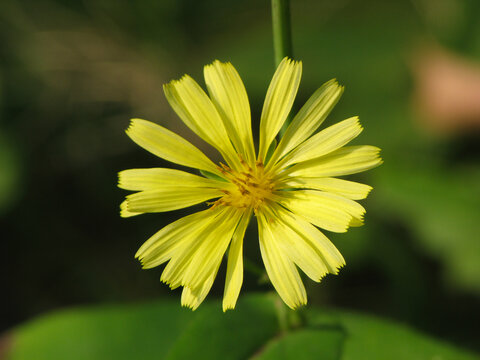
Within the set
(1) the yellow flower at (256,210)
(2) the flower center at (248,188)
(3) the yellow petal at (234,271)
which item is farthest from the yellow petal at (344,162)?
(3) the yellow petal at (234,271)

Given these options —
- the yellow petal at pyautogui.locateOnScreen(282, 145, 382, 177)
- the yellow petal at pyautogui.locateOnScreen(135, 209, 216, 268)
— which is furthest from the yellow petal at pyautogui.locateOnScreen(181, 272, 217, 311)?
the yellow petal at pyautogui.locateOnScreen(282, 145, 382, 177)

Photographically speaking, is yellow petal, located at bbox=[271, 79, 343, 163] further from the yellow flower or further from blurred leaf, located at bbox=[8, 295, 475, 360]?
blurred leaf, located at bbox=[8, 295, 475, 360]

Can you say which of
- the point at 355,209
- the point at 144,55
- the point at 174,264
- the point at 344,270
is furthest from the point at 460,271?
the point at 144,55

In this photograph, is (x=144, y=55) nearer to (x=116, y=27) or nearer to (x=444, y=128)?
(x=116, y=27)

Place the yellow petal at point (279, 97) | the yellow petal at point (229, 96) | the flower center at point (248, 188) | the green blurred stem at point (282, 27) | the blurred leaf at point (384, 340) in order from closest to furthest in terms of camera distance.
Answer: the green blurred stem at point (282, 27) < the yellow petal at point (279, 97) < the yellow petal at point (229, 96) < the flower center at point (248, 188) < the blurred leaf at point (384, 340)

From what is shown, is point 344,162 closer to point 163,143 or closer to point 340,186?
point 340,186

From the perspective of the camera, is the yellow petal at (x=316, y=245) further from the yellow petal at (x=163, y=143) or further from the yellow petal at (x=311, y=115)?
the yellow petal at (x=163, y=143)
